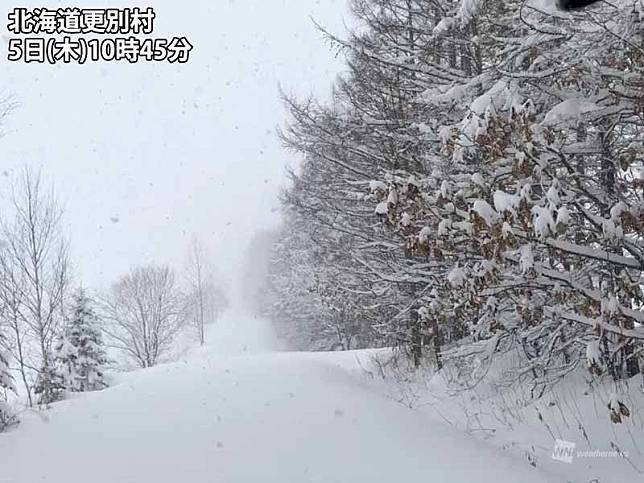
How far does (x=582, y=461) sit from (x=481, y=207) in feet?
8.19

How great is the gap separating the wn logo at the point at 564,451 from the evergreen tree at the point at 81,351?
1575cm

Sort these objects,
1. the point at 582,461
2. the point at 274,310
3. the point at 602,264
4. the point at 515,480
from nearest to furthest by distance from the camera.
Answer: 1. the point at 515,480
2. the point at 582,461
3. the point at 602,264
4. the point at 274,310

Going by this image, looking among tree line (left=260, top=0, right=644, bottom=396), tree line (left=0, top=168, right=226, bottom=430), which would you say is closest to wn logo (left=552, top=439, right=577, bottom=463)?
tree line (left=260, top=0, right=644, bottom=396)

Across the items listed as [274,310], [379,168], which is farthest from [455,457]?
[274,310]

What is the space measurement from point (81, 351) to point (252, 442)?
14259mm

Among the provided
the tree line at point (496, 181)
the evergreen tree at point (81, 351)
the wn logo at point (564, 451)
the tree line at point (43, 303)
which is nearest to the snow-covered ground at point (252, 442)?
the wn logo at point (564, 451)

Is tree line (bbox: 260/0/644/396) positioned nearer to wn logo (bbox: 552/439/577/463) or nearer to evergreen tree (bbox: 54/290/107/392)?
wn logo (bbox: 552/439/577/463)

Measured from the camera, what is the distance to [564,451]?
4406mm

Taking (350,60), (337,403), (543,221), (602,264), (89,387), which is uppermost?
(350,60)

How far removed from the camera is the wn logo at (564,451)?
4277mm

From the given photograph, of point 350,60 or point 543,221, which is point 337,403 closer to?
point 543,221

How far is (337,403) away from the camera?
6.76 m

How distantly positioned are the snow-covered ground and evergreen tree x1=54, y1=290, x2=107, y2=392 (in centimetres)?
925

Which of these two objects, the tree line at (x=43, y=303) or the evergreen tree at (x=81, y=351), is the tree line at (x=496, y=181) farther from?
the evergreen tree at (x=81, y=351)
